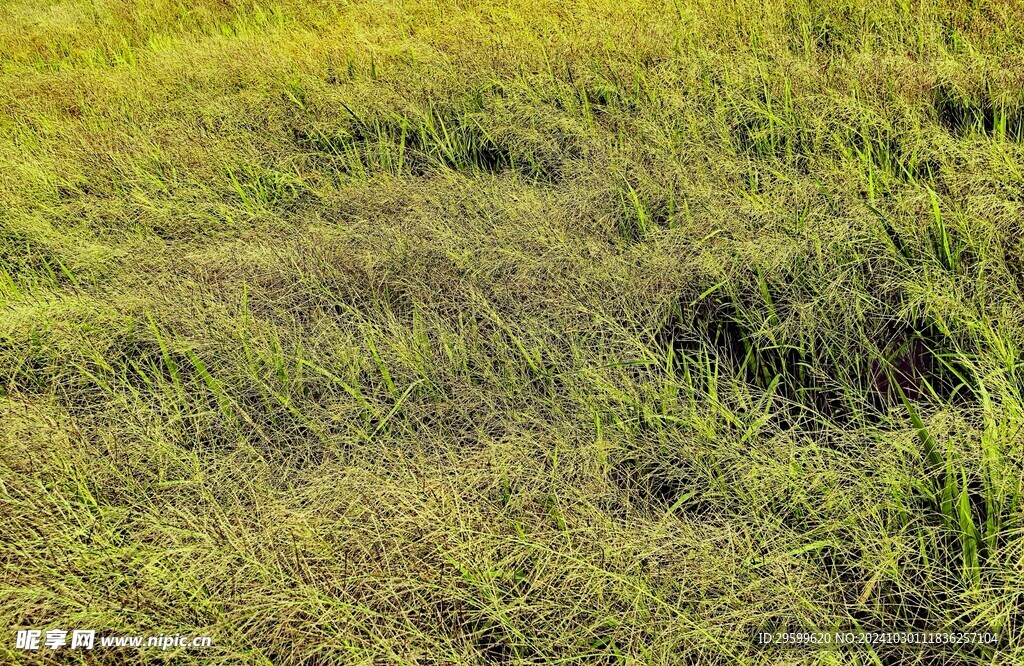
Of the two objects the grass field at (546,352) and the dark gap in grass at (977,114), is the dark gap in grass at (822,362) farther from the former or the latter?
the dark gap in grass at (977,114)

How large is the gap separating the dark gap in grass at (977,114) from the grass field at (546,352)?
0.02 m

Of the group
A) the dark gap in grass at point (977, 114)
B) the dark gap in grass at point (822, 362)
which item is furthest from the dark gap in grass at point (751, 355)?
the dark gap in grass at point (977, 114)

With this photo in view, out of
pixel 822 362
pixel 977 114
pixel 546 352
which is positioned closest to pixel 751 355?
pixel 822 362

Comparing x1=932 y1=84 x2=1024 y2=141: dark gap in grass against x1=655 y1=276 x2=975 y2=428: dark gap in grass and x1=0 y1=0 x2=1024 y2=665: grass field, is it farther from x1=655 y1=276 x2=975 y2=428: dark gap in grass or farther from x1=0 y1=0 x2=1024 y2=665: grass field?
x1=655 y1=276 x2=975 y2=428: dark gap in grass

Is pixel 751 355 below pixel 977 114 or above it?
below

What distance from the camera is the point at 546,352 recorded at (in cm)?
165

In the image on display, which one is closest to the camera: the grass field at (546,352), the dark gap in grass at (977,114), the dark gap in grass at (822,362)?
the grass field at (546,352)

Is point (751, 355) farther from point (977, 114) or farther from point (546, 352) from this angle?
point (977, 114)

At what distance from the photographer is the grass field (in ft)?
3.80

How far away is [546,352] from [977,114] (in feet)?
5.08

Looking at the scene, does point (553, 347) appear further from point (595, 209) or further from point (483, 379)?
point (595, 209)

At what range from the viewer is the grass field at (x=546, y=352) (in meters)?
1.16

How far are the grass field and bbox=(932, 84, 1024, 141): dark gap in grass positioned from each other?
0.05ft

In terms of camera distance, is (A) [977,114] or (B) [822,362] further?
(A) [977,114]
